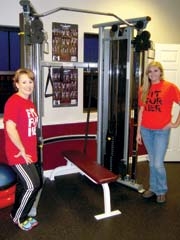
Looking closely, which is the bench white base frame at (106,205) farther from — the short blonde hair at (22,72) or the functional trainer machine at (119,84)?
the short blonde hair at (22,72)

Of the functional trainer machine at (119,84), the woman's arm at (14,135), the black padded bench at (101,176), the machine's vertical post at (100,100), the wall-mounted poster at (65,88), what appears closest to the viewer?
the woman's arm at (14,135)

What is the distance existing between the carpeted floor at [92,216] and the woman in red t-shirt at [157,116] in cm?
30

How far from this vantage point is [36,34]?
2.59 metres

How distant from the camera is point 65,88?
12.7 ft

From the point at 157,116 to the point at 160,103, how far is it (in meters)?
0.14

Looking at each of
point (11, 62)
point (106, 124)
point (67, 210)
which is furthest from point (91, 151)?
point (11, 62)

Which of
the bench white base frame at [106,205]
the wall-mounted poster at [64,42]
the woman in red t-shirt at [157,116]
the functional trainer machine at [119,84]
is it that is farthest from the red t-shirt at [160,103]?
the wall-mounted poster at [64,42]

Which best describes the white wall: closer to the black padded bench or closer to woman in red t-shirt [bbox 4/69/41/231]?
the black padded bench

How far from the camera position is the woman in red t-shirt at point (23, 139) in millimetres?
2369

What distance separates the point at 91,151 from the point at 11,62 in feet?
5.46

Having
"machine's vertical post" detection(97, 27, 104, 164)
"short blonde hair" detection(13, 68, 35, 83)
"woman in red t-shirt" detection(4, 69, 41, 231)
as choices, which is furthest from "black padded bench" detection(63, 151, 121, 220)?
"short blonde hair" detection(13, 68, 35, 83)

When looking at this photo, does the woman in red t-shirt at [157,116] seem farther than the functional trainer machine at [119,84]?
No

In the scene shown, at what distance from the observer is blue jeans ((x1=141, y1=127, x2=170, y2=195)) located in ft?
9.85

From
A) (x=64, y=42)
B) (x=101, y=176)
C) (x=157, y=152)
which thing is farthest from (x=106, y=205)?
(x=64, y=42)
